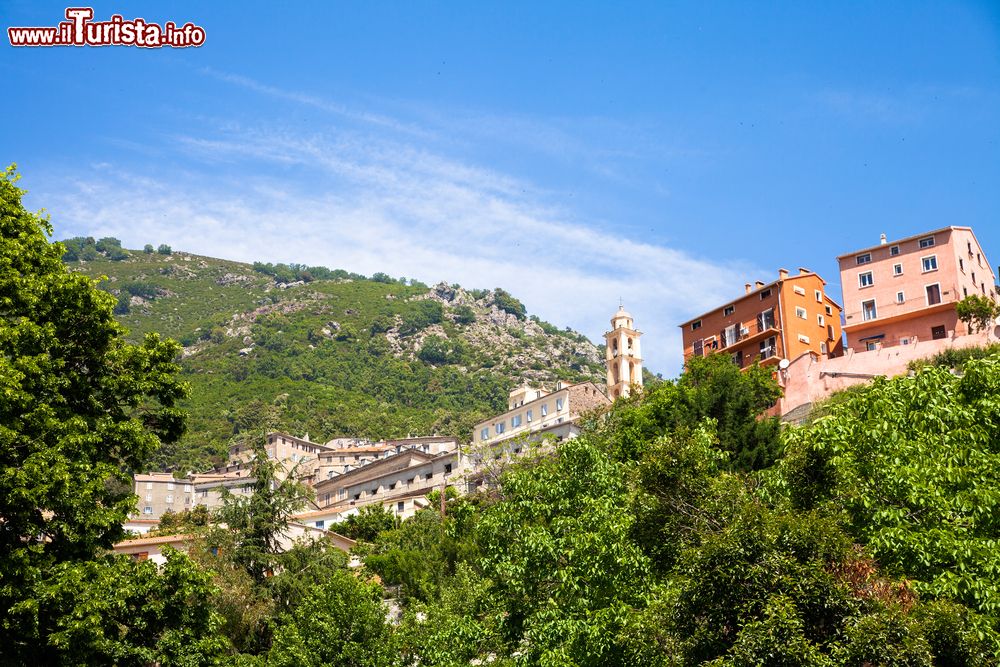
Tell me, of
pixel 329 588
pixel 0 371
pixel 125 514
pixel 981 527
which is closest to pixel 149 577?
pixel 125 514

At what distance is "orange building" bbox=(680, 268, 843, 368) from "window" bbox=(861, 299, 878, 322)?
3.75m

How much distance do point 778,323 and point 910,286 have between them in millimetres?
8797

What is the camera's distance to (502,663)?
25.9 metres

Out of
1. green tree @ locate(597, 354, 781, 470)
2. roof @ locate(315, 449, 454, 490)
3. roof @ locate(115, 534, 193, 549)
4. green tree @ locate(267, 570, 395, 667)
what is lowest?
green tree @ locate(267, 570, 395, 667)

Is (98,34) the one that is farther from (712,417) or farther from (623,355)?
(623,355)

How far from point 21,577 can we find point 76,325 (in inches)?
237

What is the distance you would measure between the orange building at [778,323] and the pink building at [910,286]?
8.95 feet

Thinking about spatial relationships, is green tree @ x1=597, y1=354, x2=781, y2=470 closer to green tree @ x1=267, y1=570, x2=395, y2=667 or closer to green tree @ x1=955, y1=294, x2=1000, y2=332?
green tree @ x1=267, y1=570, x2=395, y2=667

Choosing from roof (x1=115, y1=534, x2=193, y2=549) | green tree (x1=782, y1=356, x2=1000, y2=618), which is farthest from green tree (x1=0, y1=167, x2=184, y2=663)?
roof (x1=115, y1=534, x2=193, y2=549)

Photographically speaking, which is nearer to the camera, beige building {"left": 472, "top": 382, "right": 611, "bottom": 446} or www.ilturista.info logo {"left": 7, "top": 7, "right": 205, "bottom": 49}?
www.ilturista.info logo {"left": 7, "top": 7, "right": 205, "bottom": 49}

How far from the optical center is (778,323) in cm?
7350

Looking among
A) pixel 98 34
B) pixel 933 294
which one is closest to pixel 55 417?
pixel 98 34

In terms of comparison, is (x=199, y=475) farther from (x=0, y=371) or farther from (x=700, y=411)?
(x=0, y=371)

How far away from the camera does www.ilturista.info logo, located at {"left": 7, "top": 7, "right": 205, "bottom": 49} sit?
30391 mm
